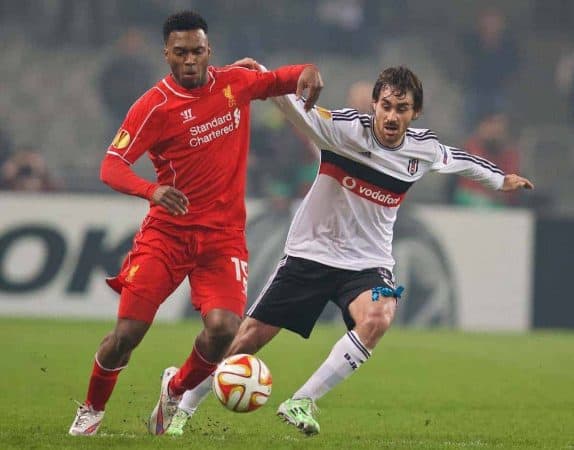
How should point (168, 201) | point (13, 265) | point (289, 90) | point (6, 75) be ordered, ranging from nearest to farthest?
point (168, 201) → point (289, 90) → point (13, 265) → point (6, 75)

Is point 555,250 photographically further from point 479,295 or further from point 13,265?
point 13,265

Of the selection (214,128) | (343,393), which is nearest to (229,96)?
(214,128)

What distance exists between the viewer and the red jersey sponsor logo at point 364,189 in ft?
23.7

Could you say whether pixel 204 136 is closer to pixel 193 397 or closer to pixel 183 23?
pixel 183 23

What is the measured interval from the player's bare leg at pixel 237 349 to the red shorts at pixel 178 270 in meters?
0.32

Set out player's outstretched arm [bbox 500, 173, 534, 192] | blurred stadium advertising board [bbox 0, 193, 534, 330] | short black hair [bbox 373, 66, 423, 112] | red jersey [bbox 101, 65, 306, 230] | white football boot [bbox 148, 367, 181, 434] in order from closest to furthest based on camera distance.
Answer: red jersey [bbox 101, 65, 306, 230] < short black hair [bbox 373, 66, 423, 112] < white football boot [bbox 148, 367, 181, 434] < player's outstretched arm [bbox 500, 173, 534, 192] < blurred stadium advertising board [bbox 0, 193, 534, 330]

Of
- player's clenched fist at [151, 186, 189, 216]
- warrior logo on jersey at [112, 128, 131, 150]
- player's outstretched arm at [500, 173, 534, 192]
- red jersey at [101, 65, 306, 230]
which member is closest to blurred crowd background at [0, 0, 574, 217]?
player's outstretched arm at [500, 173, 534, 192]

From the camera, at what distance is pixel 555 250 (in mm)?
16531

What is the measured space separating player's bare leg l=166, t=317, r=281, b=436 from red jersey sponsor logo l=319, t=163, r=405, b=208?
89 cm

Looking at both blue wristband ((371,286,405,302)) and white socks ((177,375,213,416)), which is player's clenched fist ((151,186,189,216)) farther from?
white socks ((177,375,213,416))

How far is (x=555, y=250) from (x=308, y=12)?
17.8 ft

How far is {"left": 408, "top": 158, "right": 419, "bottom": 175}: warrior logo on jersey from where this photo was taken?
7.28m

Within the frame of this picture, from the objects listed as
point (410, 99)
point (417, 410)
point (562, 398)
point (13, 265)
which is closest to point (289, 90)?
point (410, 99)

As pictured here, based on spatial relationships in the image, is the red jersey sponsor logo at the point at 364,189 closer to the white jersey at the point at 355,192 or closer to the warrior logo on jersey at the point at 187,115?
the white jersey at the point at 355,192
